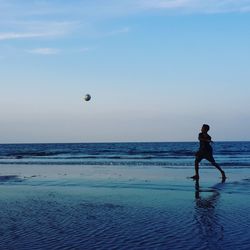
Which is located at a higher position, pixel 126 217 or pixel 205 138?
pixel 205 138

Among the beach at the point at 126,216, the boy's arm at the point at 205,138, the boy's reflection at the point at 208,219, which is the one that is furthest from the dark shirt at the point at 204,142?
the boy's reflection at the point at 208,219

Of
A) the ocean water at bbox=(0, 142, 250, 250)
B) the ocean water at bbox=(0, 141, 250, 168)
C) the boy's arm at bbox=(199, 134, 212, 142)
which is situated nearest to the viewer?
the ocean water at bbox=(0, 142, 250, 250)

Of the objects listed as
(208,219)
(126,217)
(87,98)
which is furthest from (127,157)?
(208,219)

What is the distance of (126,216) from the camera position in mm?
8648

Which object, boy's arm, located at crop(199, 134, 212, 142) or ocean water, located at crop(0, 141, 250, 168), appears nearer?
boy's arm, located at crop(199, 134, 212, 142)

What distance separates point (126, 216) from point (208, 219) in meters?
1.53

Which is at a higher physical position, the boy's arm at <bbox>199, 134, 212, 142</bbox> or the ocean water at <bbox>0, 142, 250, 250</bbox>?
the boy's arm at <bbox>199, 134, 212, 142</bbox>

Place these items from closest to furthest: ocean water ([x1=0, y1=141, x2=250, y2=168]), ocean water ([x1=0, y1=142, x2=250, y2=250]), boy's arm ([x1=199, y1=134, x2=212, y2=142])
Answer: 1. ocean water ([x1=0, y1=142, x2=250, y2=250])
2. boy's arm ([x1=199, y1=134, x2=212, y2=142])
3. ocean water ([x1=0, y1=141, x2=250, y2=168])

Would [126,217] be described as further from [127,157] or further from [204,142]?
[127,157]

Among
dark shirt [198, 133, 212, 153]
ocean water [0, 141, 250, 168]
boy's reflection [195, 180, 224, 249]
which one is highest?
dark shirt [198, 133, 212, 153]

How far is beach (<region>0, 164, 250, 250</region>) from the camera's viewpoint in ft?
21.5

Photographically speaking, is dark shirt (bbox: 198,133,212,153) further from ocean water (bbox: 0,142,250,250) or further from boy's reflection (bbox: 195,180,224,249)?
boy's reflection (bbox: 195,180,224,249)

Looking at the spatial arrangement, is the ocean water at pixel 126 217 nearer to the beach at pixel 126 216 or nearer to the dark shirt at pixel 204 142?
the beach at pixel 126 216

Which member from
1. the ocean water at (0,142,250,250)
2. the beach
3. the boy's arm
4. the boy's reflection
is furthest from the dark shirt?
the boy's reflection
